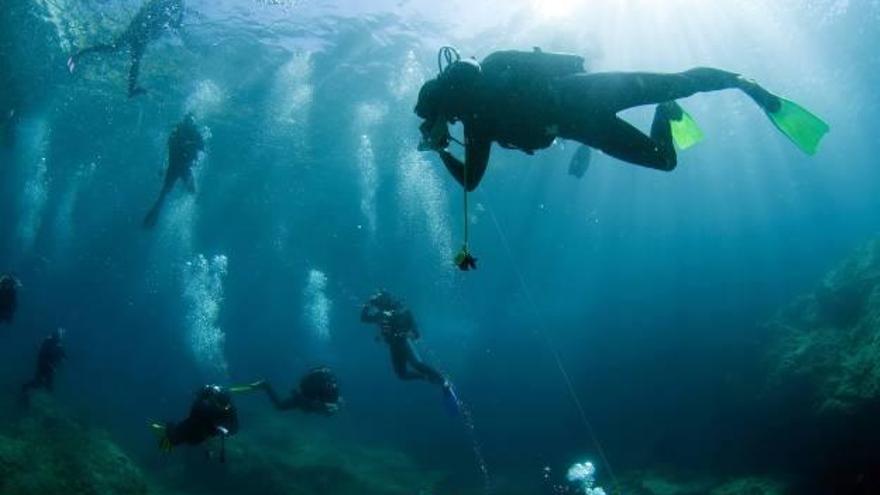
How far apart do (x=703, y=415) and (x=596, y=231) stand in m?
34.0

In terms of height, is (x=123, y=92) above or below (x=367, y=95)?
below

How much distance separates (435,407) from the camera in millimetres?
32375

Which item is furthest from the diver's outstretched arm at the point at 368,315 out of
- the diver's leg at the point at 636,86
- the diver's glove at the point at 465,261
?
the diver's leg at the point at 636,86

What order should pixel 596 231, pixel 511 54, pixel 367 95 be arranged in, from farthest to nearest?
pixel 596 231 < pixel 367 95 < pixel 511 54

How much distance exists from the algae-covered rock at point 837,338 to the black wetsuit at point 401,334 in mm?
8398

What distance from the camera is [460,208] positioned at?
135ft

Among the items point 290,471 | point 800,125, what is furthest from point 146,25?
point 800,125

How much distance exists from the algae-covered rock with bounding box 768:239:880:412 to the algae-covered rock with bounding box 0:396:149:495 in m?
15.4

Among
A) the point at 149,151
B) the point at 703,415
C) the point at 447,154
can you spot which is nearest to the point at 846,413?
the point at 703,415

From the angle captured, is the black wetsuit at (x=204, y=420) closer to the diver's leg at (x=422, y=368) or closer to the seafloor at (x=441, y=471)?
the diver's leg at (x=422, y=368)

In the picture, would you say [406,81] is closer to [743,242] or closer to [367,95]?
[367,95]

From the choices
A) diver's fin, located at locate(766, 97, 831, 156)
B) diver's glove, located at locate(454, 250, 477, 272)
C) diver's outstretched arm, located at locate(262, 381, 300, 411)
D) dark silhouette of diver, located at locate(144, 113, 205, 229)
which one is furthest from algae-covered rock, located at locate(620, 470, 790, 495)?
dark silhouette of diver, located at locate(144, 113, 205, 229)

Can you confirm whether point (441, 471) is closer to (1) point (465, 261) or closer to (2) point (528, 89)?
(1) point (465, 261)

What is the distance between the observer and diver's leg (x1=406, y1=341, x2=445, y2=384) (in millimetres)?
11344
